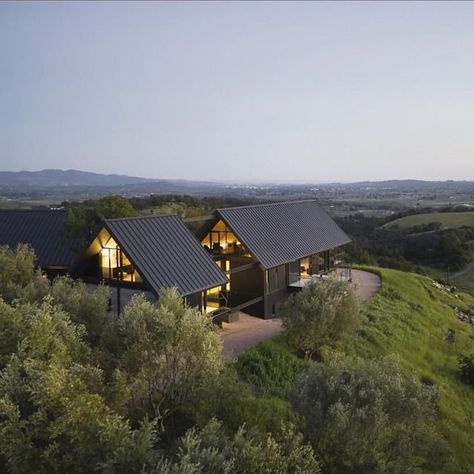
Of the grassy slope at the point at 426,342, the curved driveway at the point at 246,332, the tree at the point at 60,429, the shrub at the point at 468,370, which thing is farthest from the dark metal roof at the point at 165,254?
the shrub at the point at 468,370

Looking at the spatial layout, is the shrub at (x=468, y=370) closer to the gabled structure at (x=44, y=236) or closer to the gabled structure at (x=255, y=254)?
the gabled structure at (x=255, y=254)

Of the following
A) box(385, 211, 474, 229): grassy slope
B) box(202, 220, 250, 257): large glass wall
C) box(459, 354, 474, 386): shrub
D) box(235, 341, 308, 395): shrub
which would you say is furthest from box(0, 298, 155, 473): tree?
box(385, 211, 474, 229): grassy slope

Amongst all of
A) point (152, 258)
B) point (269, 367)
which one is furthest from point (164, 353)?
point (269, 367)

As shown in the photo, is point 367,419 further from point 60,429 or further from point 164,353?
point 60,429

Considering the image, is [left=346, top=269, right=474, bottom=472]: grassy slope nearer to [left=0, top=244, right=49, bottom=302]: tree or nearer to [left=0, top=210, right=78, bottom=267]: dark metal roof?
[left=0, top=244, right=49, bottom=302]: tree

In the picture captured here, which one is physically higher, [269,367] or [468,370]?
[269,367]

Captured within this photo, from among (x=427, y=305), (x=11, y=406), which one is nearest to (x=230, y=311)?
(x=11, y=406)

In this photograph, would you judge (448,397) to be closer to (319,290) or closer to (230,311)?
(319,290)
